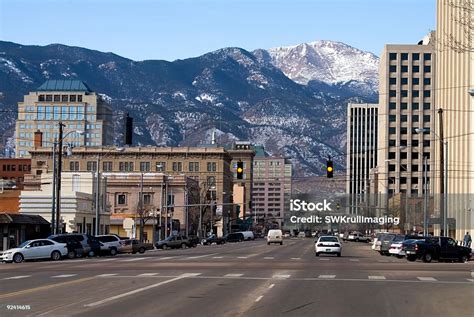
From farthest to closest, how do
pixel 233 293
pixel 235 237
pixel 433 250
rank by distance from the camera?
pixel 235 237
pixel 433 250
pixel 233 293

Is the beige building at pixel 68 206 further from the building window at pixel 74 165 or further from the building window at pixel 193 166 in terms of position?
the building window at pixel 193 166

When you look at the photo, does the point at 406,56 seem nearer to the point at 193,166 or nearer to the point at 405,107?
the point at 405,107

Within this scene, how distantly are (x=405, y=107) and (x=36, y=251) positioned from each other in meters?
149

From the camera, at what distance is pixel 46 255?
194ft

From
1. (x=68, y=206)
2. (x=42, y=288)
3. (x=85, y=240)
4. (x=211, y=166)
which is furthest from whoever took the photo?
(x=211, y=166)

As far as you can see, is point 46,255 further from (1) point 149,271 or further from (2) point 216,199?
(2) point 216,199

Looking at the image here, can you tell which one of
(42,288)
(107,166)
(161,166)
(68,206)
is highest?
(107,166)

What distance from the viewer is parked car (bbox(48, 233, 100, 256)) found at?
2448 inches

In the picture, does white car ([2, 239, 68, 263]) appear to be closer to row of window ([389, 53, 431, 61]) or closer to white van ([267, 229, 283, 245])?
white van ([267, 229, 283, 245])

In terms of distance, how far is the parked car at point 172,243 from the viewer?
100 metres

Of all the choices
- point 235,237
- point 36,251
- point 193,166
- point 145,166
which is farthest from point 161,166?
point 36,251

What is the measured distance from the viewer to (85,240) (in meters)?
65.1

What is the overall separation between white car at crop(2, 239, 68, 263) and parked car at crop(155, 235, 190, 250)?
39.6 m

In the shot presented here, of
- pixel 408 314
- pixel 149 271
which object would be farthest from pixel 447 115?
pixel 408 314
